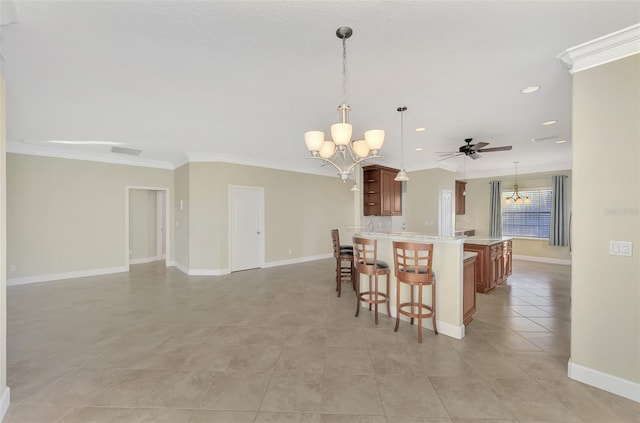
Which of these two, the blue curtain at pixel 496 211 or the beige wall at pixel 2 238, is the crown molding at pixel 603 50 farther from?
the blue curtain at pixel 496 211

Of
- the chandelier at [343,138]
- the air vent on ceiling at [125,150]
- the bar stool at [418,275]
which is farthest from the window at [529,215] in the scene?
the air vent on ceiling at [125,150]

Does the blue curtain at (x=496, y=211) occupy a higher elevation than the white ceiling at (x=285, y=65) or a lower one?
lower

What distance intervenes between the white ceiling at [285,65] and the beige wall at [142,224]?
3019mm

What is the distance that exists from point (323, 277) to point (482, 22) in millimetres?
4762

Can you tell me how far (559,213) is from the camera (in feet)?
22.6

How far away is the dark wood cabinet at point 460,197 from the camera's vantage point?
8.38 meters

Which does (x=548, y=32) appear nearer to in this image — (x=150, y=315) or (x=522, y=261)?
(x=150, y=315)

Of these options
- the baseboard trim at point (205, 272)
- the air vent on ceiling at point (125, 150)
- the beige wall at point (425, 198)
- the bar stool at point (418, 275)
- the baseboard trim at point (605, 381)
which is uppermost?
the air vent on ceiling at point (125, 150)

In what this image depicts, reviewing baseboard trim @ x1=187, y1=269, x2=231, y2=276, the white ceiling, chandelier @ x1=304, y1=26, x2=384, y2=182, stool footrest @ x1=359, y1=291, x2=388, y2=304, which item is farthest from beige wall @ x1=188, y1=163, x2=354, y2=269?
chandelier @ x1=304, y1=26, x2=384, y2=182

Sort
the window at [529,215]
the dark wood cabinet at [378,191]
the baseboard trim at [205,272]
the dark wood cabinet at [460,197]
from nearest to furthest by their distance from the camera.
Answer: the baseboard trim at [205,272], the dark wood cabinet at [378,191], the window at [529,215], the dark wood cabinet at [460,197]

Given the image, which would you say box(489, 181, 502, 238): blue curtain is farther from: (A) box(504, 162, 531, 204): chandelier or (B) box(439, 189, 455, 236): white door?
(B) box(439, 189, 455, 236): white door

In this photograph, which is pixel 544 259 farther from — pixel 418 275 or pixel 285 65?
pixel 285 65

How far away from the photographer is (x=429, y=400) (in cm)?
191

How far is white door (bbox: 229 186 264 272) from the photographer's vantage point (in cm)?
600
